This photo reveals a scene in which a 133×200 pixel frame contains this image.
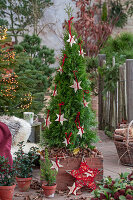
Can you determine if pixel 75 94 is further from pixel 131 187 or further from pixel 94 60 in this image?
pixel 94 60

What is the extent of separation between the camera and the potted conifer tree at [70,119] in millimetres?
2738

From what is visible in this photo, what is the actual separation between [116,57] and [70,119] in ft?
13.2

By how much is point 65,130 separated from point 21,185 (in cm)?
68

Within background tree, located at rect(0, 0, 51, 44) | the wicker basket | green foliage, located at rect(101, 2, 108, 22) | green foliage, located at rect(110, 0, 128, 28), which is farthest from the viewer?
green foliage, located at rect(110, 0, 128, 28)

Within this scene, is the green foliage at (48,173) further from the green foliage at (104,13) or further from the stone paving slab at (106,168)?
the green foliage at (104,13)

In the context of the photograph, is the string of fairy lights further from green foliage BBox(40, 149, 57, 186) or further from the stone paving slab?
green foliage BBox(40, 149, 57, 186)

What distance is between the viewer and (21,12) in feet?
38.6

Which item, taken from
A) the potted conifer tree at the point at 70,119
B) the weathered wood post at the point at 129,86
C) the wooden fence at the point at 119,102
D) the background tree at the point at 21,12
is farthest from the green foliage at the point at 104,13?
the potted conifer tree at the point at 70,119

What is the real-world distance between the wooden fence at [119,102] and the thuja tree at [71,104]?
1.98 metres

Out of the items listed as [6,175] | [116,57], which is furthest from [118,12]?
[6,175]

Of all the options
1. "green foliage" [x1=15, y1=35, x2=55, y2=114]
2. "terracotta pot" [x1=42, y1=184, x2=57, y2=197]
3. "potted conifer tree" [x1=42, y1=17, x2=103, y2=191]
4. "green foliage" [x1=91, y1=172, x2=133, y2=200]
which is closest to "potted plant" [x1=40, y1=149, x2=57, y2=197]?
"terracotta pot" [x1=42, y1=184, x2=57, y2=197]

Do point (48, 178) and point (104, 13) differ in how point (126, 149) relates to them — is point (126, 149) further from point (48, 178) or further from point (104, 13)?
point (104, 13)

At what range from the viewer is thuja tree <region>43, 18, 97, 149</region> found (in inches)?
108

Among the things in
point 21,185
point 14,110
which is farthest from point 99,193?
point 14,110
